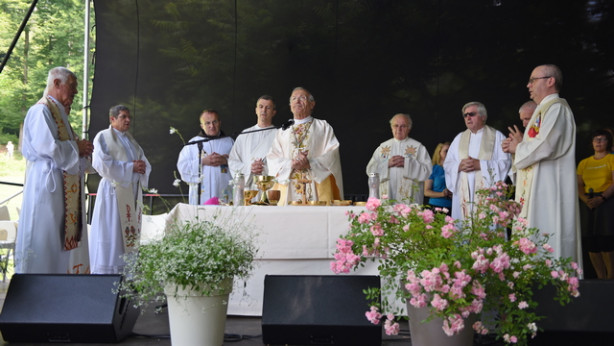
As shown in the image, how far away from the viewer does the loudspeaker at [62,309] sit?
10.9ft

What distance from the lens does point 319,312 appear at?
332 cm

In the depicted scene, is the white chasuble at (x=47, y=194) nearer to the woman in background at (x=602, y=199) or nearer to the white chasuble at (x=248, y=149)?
the white chasuble at (x=248, y=149)

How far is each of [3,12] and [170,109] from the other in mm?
11603

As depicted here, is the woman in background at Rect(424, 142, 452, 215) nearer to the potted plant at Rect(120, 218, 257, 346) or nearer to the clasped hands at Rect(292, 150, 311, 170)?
the clasped hands at Rect(292, 150, 311, 170)

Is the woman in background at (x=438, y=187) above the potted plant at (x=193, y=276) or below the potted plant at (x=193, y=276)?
above

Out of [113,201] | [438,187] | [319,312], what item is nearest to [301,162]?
[319,312]

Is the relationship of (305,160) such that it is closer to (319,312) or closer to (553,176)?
(553,176)

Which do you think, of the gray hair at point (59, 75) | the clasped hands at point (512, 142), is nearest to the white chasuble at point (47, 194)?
the gray hair at point (59, 75)

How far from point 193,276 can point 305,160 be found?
2316mm

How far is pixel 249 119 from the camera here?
9031 mm

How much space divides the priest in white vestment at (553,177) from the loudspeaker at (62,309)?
288cm

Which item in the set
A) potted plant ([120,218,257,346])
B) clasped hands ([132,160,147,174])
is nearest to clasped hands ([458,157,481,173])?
A: clasped hands ([132,160,147,174])

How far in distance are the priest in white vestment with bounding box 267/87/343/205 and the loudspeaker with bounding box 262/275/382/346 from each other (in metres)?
1.73

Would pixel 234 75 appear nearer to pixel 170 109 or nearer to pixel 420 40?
pixel 170 109
